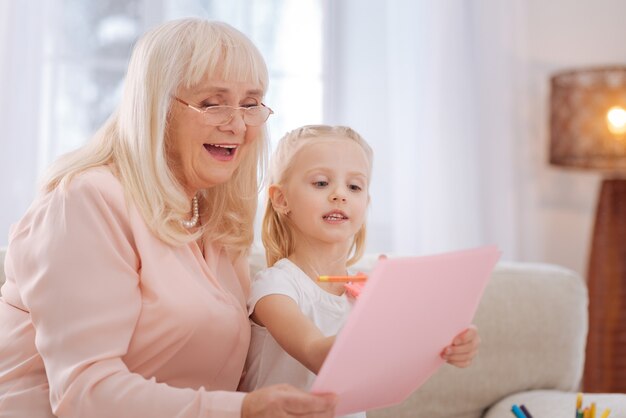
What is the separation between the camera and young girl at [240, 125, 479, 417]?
1387 millimetres

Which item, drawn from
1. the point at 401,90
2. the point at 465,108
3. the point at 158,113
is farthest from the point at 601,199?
the point at 158,113

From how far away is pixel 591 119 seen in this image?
9.75 ft

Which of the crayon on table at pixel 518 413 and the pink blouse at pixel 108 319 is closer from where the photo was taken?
the pink blouse at pixel 108 319

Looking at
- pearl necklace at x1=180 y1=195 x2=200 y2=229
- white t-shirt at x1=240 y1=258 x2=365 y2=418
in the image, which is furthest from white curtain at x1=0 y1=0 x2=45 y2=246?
white t-shirt at x1=240 y1=258 x2=365 y2=418

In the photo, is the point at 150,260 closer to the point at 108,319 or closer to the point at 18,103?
the point at 108,319

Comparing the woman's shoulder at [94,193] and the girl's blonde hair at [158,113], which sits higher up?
the girl's blonde hair at [158,113]

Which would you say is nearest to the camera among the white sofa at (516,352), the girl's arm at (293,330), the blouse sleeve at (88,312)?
the blouse sleeve at (88,312)

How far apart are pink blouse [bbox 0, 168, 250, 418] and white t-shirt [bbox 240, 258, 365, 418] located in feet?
0.15

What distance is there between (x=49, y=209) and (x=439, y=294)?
59 cm

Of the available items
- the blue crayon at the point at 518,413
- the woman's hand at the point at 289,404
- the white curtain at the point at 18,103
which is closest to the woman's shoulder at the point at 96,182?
the woman's hand at the point at 289,404

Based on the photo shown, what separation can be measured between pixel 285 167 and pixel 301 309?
27 cm

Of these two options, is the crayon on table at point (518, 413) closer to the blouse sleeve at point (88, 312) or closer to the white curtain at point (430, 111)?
the blouse sleeve at point (88, 312)

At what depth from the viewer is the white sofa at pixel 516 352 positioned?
1.84m

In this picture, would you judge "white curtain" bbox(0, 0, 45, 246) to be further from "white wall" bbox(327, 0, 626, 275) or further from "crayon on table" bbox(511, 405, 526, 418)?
"crayon on table" bbox(511, 405, 526, 418)
